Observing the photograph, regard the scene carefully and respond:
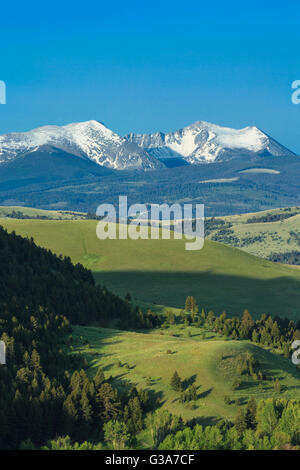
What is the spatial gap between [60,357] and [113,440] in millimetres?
30458

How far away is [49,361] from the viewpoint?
94812mm

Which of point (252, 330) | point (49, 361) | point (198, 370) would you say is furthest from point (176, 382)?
point (252, 330)

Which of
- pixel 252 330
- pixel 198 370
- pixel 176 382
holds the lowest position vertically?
pixel 252 330

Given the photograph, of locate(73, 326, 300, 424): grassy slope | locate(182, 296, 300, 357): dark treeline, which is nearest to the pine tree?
locate(73, 326, 300, 424): grassy slope

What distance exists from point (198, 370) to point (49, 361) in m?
24.9

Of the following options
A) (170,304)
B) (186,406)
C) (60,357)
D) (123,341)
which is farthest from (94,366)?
(170,304)

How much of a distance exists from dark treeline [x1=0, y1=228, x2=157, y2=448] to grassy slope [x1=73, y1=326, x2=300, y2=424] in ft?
13.7

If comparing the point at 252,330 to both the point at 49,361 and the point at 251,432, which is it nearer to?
the point at 49,361

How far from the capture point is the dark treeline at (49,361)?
241 feet

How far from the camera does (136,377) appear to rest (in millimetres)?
85688

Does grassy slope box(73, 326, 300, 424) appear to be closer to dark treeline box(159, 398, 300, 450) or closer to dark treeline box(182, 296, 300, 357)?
dark treeline box(159, 398, 300, 450)

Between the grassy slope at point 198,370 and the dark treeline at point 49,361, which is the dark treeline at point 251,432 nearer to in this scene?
the grassy slope at point 198,370

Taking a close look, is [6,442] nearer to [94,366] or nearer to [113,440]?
[113,440]

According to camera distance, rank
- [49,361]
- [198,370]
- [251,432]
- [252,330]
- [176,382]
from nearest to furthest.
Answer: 1. [251,432]
2. [176,382]
3. [198,370]
4. [49,361]
5. [252,330]
